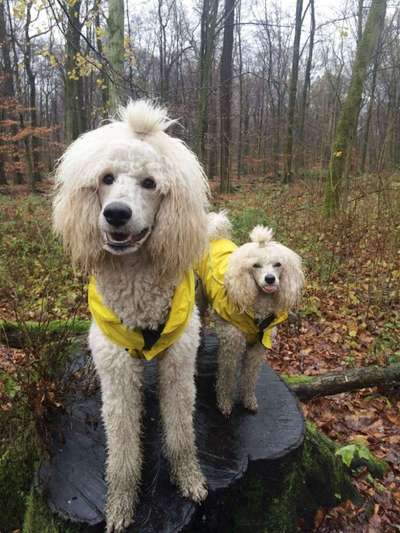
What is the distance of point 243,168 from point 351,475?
26708 millimetres

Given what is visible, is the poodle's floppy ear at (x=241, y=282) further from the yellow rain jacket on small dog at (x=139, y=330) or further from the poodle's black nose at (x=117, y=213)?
the poodle's black nose at (x=117, y=213)

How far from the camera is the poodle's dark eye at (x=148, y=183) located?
1866 millimetres

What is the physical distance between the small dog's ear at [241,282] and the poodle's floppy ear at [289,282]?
0.66 ft

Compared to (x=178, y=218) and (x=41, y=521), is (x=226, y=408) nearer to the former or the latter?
(x=41, y=521)

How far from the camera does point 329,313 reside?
5.29 metres

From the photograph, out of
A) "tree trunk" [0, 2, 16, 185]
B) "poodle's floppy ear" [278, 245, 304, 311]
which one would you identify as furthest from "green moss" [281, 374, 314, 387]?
"tree trunk" [0, 2, 16, 185]

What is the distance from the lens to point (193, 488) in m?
2.04

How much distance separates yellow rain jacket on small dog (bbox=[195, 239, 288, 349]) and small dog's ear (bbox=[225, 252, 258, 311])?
0.08 m

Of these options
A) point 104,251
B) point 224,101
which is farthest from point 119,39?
point 224,101

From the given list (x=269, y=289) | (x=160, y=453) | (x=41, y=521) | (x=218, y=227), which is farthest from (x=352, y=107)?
(x=41, y=521)

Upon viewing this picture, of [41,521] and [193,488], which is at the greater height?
[193,488]

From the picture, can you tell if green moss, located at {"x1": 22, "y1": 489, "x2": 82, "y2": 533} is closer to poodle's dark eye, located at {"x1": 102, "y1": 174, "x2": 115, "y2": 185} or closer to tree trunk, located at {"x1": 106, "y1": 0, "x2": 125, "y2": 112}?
poodle's dark eye, located at {"x1": 102, "y1": 174, "x2": 115, "y2": 185}

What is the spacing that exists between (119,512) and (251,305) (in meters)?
1.48

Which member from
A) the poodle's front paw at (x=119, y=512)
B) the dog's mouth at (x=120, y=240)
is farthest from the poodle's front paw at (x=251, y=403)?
the dog's mouth at (x=120, y=240)
